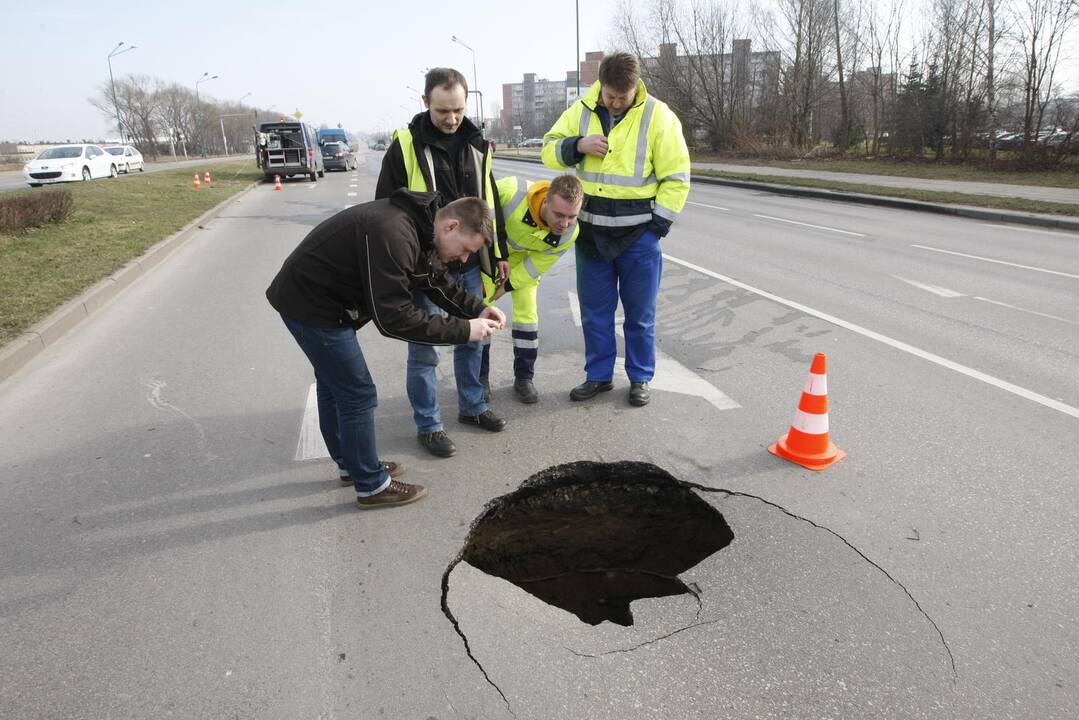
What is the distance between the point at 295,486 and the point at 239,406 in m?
1.35

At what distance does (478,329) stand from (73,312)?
559 centimetres

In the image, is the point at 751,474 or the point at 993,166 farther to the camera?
the point at 993,166

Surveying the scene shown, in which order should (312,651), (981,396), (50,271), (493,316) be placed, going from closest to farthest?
(312,651) < (493,316) < (981,396) < (50,271)

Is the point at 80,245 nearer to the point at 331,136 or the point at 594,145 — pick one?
the point at 594,145

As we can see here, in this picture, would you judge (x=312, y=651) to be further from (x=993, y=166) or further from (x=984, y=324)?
(x=993, y=166)

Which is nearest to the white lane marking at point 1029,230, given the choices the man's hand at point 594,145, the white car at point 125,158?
the man's hand at point 594,145

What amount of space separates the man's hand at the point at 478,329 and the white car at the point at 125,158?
113 feet

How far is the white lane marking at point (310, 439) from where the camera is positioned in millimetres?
3795

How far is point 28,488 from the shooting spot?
3.48m

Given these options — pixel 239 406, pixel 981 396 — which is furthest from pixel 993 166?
pixel 239 406

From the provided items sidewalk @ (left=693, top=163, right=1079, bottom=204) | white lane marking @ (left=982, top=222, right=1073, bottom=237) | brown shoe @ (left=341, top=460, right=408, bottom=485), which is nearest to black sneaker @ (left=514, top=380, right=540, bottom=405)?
brown shoe @ (left=341, top=460, right=408, bottom=485)

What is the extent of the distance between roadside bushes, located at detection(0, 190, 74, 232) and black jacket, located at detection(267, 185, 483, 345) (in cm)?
1054

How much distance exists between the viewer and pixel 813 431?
356 cm

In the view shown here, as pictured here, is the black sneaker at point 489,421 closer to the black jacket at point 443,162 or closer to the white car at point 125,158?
the black jacket at point 443,162
